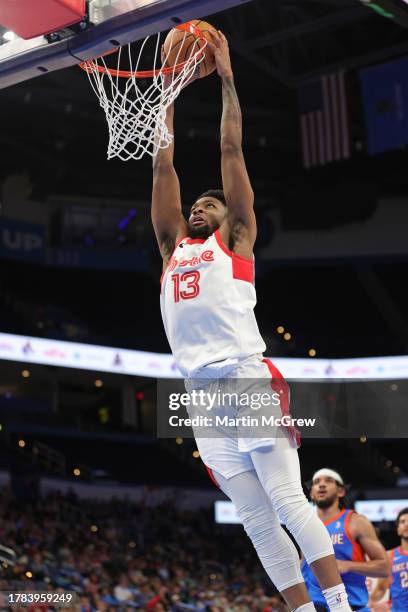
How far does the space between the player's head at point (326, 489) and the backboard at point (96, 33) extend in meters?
4.20

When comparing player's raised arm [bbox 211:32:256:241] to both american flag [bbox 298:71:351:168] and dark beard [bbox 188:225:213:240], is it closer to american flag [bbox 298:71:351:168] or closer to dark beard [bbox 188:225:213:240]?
dark beard [bbox 188:225:213:240]

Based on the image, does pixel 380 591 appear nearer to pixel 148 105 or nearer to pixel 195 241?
pixel 195 241

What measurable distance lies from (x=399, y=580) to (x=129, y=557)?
1156cm

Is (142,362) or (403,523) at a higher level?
(142,362)

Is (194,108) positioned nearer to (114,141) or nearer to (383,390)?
(383,390)

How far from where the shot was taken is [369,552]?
7.21 metres

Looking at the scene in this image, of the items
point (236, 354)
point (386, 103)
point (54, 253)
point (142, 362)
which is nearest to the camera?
point (236, 354)

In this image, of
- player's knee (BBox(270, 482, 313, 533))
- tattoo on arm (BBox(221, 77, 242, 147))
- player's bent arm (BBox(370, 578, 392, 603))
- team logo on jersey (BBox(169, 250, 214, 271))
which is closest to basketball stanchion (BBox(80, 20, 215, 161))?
tattoo on arm (BBox(221, 77, 242, 147))

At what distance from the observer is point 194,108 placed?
23.8 m

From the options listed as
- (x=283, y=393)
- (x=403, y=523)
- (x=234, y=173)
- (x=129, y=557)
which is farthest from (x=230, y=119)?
(x=129, y=557)

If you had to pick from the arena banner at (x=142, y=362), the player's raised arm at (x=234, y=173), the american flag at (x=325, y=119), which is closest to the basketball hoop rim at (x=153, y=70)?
the player's raised arm at (x=234, y=173)

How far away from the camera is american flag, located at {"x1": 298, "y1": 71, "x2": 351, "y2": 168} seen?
19594mm

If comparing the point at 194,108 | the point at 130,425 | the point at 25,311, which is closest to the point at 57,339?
the point at 25,311

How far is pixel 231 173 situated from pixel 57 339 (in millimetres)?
20135
